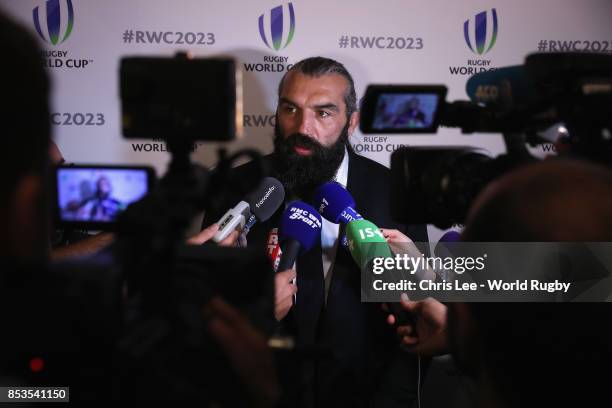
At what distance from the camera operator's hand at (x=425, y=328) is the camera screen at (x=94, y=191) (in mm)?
769

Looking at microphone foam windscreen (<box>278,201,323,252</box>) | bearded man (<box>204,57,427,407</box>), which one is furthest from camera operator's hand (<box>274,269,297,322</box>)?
microphone foam windscreen (<box>278,201,323,252</box>)

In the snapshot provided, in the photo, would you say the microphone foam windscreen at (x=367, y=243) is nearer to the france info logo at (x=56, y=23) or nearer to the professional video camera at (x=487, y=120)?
the professional video camera at (x=487, y=120)

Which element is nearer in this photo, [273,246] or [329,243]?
Answer: [273,246]

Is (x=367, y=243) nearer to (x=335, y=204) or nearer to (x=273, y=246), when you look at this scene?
(x=335, y=204)

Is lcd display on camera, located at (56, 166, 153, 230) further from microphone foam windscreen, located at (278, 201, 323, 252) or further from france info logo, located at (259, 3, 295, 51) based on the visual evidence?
france info logo, located at (259, 3, 295, 51)

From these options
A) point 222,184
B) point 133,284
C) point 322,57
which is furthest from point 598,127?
point 322,57

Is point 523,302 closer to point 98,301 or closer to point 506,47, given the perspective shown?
point 98,301

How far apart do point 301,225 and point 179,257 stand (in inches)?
30.3

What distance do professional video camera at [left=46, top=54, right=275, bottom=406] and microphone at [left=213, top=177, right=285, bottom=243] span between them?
2.18ft

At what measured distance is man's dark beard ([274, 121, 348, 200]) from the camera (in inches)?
81.4

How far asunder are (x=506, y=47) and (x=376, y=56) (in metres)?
0.62

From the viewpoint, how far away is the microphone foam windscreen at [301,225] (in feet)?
5.19

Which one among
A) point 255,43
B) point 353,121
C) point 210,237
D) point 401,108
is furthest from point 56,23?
point 401,108

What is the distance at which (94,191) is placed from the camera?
1139 mm
